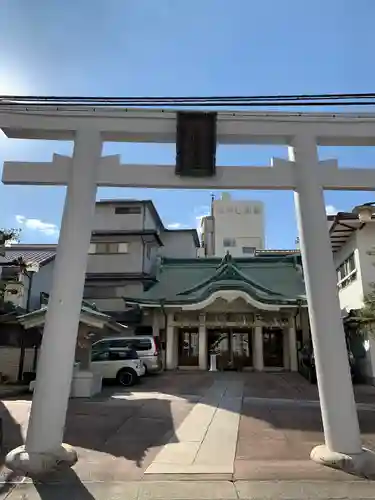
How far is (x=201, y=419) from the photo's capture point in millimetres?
9680

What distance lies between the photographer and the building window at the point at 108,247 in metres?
28.5

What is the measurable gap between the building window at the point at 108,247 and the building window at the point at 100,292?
8.65ft

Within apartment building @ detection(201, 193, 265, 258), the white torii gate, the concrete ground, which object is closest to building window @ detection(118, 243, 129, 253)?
the concrete ground

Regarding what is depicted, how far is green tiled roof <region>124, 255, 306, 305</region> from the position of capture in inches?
942

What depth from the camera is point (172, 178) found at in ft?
23.4

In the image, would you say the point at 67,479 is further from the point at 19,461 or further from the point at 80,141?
the point at 80,141

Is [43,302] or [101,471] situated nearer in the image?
[101,471]

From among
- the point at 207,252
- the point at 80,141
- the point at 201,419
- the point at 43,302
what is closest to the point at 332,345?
the point at 201,419

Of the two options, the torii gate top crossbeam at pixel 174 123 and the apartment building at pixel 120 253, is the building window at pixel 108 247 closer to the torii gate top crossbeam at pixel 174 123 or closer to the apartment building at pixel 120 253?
the apartment building at pixel 120 253

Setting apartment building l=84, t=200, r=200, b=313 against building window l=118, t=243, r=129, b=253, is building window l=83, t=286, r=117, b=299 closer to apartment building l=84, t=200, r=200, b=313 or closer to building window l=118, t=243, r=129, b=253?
apartment building l=84, t=200, r=200, b=313

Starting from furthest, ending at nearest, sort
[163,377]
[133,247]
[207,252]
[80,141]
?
[207,252]
[133,247]
[163,377]
[80,141]

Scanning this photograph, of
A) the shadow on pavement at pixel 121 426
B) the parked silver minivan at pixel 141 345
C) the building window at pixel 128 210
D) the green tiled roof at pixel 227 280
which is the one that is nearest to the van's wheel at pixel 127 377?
the parked silver minivan at pixel 141 345

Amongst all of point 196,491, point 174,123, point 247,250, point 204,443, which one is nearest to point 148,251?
point 174,123

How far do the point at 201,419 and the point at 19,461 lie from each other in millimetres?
5018
